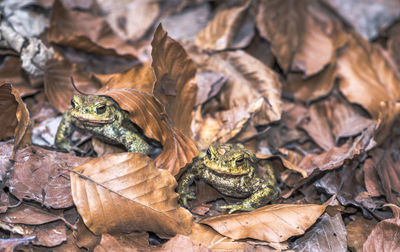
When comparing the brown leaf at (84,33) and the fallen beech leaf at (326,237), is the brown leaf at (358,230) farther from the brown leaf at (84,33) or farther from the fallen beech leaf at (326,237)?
the brown leaf at (84,33)

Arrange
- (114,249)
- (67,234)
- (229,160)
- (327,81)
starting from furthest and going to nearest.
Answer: (327,81) → (229,160) → (67,234) → (114,249)

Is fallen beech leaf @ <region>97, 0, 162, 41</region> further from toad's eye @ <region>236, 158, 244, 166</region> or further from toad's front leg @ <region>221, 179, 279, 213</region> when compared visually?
toad's front leg @ <region>221, 179, 279, 213</region>

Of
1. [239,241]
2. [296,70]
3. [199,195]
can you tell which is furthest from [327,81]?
[239,241]

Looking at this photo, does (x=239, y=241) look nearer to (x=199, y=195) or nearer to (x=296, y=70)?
(x=199, y=195)

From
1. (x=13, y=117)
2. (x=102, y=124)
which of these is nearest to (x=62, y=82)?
(x=13, y=117)

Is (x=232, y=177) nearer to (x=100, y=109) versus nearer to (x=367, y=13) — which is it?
(x=100, y=109)

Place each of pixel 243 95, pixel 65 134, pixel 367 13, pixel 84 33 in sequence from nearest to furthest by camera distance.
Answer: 1. pixel 65 134
2. pixel 243 95
3. pixel 84 33
4. pixel 367 13
